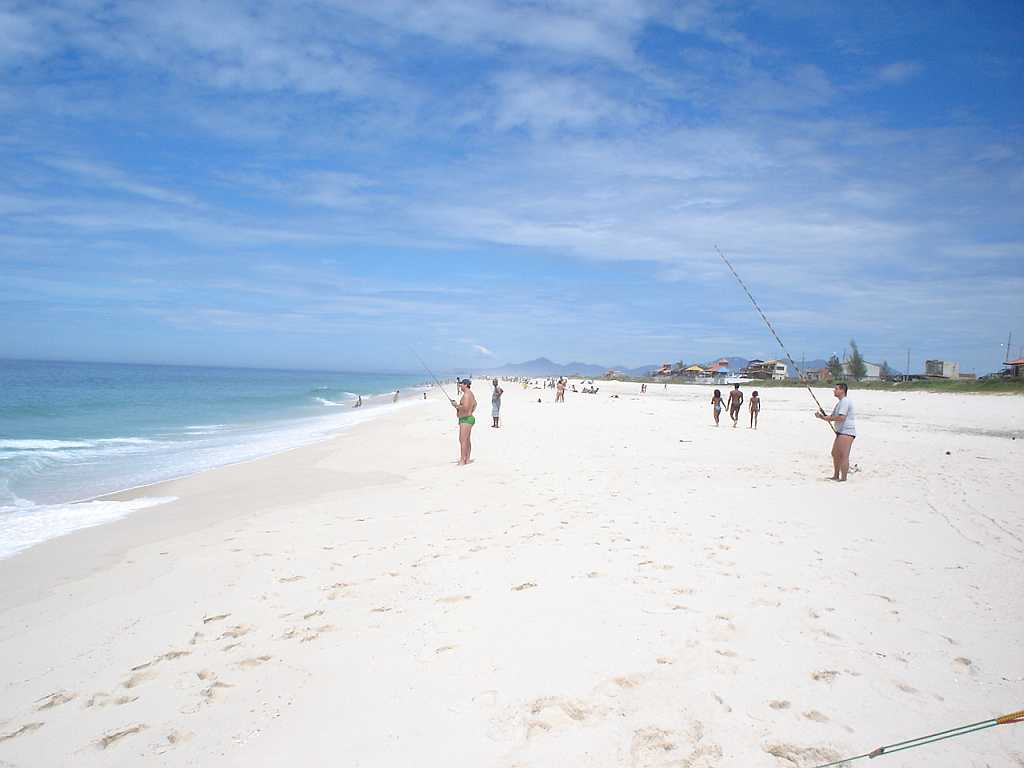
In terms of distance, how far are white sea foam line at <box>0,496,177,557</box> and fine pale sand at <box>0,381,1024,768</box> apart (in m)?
0.46

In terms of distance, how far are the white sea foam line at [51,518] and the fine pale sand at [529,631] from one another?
1.51 feet

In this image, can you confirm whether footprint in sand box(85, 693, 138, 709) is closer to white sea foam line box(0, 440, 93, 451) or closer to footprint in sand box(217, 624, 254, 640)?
footprint in sand box(217, 624, 254, 640)

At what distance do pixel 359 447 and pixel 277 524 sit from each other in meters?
8.16

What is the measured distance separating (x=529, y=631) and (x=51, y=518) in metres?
8.09

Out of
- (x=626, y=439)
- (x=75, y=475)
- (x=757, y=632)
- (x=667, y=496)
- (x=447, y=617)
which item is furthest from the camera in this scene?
(x=626, y=439)

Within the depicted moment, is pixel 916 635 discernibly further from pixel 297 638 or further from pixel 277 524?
pixel 277 524

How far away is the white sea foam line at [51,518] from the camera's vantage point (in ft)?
23.6

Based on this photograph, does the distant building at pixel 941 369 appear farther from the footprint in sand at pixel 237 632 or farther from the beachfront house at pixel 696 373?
the footprint in sand at pixel 237 632

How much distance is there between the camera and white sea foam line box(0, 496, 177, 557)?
720 centimetres

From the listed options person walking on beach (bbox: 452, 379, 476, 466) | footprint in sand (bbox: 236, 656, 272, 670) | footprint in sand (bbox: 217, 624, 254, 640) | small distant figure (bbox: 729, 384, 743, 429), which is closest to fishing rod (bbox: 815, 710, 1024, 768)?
footprint in sand (bbox: 236, 656, 272, 670)

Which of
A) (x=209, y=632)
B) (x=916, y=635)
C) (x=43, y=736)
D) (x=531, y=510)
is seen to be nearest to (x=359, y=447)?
(x=531, y=510)

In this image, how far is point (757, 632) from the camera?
371cm

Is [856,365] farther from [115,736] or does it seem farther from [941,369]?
[115,736]

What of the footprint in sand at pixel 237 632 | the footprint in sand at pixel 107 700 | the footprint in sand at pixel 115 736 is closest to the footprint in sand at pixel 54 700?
the footprint in sand at pixel 107 700
